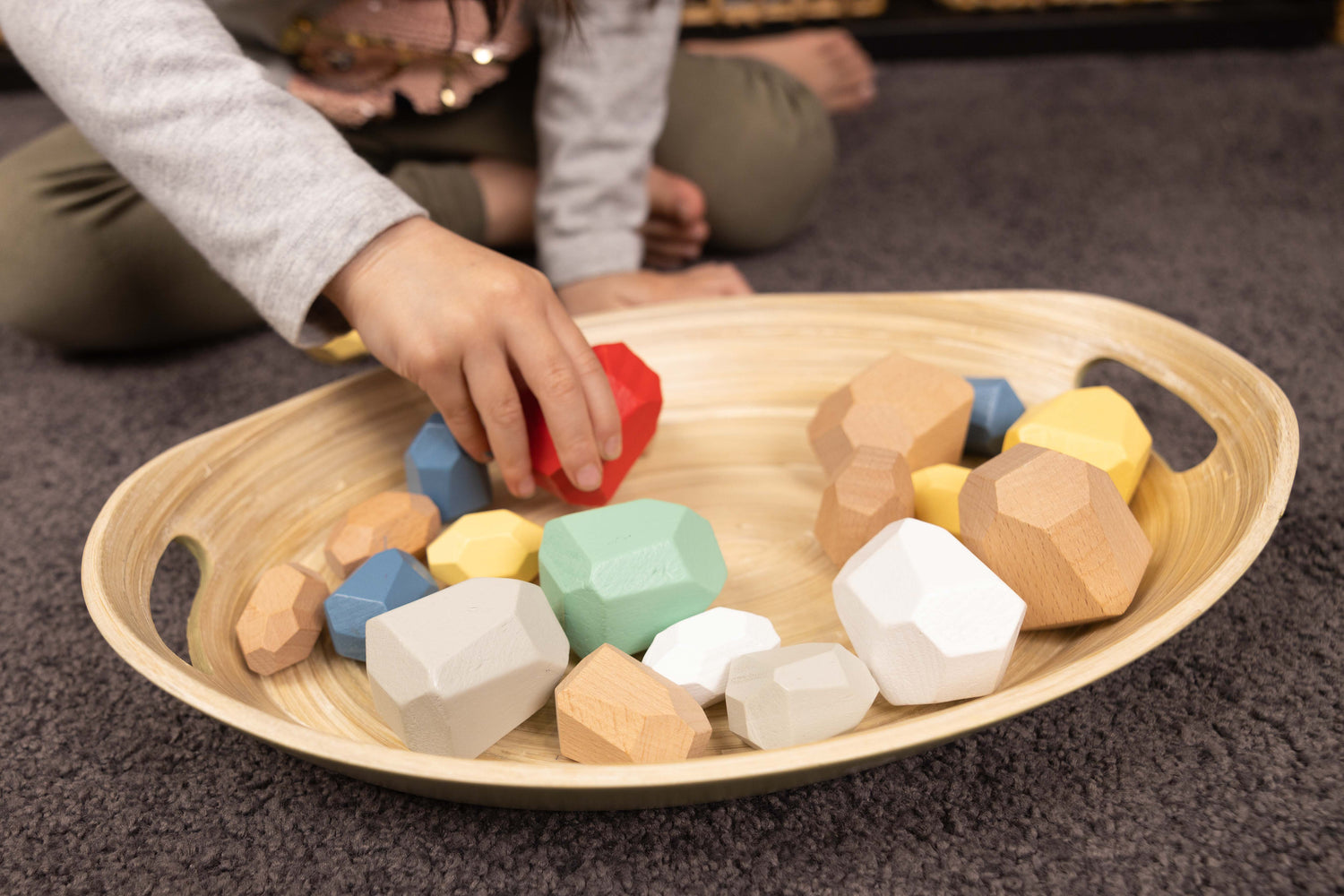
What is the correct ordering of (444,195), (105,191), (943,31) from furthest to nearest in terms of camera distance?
(943,31) < (444,195) < (105,191)

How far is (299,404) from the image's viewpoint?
0.55 m

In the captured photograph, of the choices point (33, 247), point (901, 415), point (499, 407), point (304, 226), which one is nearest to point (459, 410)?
point (499, 407)

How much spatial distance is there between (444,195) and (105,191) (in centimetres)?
27

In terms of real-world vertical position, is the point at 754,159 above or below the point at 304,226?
below

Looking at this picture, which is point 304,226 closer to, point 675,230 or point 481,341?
point 481,341

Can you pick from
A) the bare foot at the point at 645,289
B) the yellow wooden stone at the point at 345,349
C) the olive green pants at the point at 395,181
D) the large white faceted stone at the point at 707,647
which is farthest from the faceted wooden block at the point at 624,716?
the olive green pants at the point at 395,181

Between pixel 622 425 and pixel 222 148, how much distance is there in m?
0.27

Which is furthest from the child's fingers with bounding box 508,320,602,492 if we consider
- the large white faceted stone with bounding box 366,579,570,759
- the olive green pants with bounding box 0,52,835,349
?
the olive green pants with bounding box 0,52,835,349

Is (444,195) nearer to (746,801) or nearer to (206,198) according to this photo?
(206,198)

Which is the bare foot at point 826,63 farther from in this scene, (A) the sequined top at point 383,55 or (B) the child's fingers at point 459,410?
(B) the child's fingers at point 459,410

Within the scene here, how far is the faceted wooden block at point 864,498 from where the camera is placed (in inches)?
19.2

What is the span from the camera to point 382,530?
50cm

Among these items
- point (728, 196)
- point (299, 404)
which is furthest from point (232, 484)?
point (728, 196)

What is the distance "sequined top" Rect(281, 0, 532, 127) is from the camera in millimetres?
824
